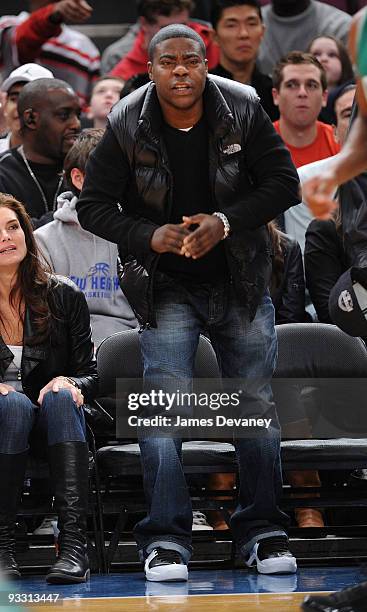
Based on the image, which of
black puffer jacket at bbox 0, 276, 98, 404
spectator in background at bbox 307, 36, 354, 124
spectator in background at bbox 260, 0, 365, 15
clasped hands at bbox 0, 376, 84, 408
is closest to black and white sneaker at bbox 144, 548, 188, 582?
clasped hands at bbox 0, 376, 84, 408

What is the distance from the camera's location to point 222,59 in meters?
7.98

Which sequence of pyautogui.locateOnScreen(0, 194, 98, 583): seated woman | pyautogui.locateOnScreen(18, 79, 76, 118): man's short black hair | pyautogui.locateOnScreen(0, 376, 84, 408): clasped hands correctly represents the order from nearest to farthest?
pyautogui.locateOnScreen(0, 194, 98, 583): seated woman < pyautogui.locateOnScreen(0, 376, 84, 408): clasped hands < pyautogui.locateOnScreen(18, 79, 76, 118): man's short black hair

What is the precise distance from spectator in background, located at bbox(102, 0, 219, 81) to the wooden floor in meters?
4.81

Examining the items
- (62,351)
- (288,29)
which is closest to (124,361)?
(62,351)

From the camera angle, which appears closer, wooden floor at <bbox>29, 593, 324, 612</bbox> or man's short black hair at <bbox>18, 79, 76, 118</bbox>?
wooden floor at <bbox>29, 593, 324, 612</bbox>

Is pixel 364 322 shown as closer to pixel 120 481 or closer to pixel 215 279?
pixel 215 279

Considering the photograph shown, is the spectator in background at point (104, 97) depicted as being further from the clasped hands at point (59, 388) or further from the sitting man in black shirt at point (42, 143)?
the clasped hands at point (59, 388)

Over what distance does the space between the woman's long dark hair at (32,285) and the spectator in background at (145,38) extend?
10.4ft

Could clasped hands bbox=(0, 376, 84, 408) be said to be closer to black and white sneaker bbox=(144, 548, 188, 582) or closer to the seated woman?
the seated woman

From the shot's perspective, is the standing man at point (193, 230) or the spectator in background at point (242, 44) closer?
the standing man at point (193, 230)

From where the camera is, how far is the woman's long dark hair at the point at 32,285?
5074mm

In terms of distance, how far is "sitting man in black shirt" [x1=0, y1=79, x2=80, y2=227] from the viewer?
6656mm

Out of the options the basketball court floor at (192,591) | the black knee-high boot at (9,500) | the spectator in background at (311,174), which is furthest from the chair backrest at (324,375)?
the black knee-high boot at (9,500)

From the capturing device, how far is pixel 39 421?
4824 mm
